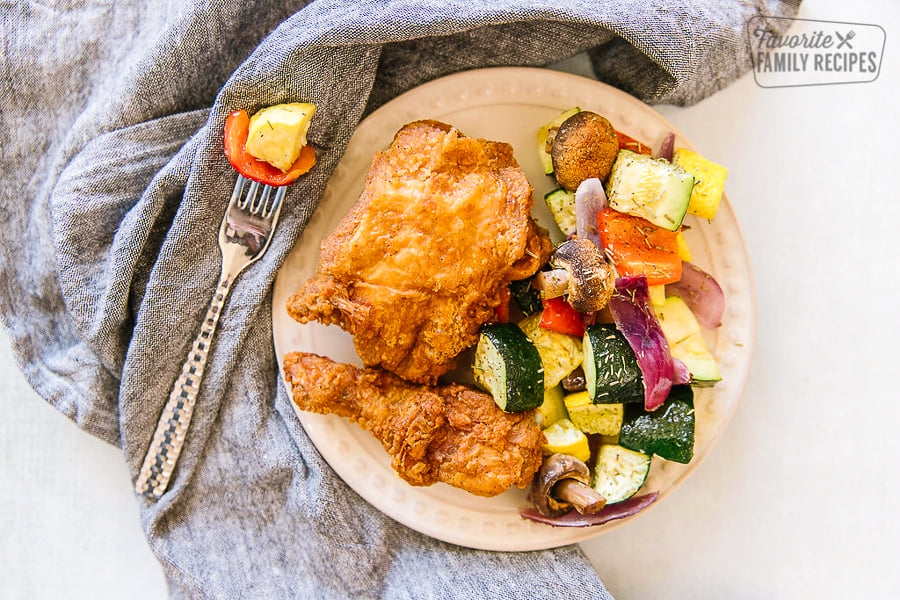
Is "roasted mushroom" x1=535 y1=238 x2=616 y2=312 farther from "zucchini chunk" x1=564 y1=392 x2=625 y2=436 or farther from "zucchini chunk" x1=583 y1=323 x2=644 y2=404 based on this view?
"zucchini chunk" x1=564 y1=392 x2=625 y2=436

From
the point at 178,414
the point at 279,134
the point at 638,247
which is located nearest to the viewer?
the point at 279,134

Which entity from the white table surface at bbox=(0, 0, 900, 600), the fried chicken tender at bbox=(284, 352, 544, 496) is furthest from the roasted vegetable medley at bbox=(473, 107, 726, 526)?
the white table surface at bbox=(0, 0, 900, 600)

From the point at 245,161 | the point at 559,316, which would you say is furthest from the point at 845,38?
the point at 245,161

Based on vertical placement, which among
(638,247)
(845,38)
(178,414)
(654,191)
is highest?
(845,38)

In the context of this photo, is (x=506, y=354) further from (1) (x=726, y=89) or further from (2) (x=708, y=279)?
(1) (x=726, y=89)

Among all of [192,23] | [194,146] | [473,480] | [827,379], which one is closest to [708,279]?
[827,379]

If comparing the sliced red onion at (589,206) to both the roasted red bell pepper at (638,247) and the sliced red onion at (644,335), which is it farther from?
the sliced red onion at (644,335)

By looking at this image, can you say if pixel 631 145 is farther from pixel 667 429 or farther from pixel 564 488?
pixel 564 488
